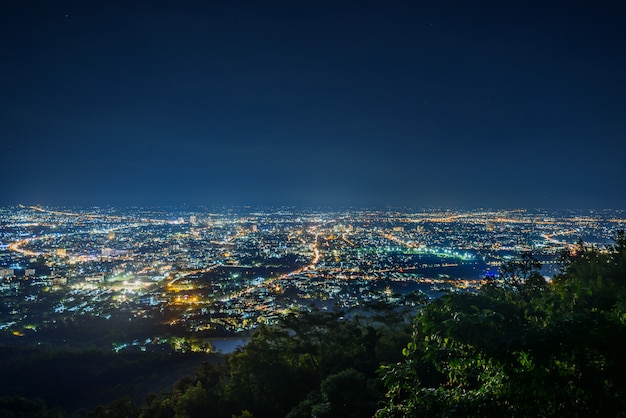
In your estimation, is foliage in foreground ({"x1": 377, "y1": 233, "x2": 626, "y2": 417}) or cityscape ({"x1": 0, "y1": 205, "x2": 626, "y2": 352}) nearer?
foliage in foreground ({"x1": 377, "y1": 233, "x2": 626, "y2": 417})

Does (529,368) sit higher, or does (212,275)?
(529,368)

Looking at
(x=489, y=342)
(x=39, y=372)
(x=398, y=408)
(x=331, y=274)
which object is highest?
(x=489, y=342)

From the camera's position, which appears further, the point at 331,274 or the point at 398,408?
the point at 331,274

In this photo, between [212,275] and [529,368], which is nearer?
[529,368]

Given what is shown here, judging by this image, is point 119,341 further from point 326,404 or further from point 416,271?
point 416,271

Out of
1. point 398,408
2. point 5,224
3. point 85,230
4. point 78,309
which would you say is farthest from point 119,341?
point 5,224

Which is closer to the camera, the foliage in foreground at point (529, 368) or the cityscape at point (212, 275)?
the foliage in foreground at point (529, 368)

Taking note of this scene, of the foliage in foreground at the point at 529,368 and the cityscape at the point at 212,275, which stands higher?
the foliage in foreground at the point at 529,368

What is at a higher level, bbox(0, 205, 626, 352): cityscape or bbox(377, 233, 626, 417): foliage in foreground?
bbox(377, 233, 626, 417): foliage in foreground
